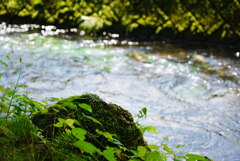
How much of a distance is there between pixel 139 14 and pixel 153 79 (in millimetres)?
4332

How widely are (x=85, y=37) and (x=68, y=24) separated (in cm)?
153

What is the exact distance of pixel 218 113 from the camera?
4.43m

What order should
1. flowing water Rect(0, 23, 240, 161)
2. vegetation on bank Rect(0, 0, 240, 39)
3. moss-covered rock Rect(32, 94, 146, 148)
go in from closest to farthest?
moss-covered rock Rect(32, 94, 146, 148)
flowing water Rect(0, 23, 240, 161)
vegetation on bank Rect(0, 0, 240, 39)

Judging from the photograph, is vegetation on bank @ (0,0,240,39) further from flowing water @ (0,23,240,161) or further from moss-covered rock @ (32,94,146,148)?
moss-covered rock @ (32,94,146,148)

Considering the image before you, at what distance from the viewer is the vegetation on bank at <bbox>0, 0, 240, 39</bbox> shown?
340 inches

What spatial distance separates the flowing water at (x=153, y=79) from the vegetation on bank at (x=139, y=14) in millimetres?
875

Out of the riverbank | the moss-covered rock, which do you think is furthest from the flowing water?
the moss-covered rock

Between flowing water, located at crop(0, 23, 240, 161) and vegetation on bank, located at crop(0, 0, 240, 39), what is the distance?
2.87 feet

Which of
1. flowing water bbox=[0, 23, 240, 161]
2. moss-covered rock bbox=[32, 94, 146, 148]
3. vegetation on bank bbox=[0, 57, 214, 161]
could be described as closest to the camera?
vegetation on bank bbox=[0, 57, 214, 161]

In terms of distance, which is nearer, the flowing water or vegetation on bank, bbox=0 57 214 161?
vegetation on bank, bbox=0 57 214 161

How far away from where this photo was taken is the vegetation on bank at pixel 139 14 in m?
8.64

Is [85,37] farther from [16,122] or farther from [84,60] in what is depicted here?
[16,122]

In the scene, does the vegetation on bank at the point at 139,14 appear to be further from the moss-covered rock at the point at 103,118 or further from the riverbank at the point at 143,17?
the moss-covered rock at the point at 103,118

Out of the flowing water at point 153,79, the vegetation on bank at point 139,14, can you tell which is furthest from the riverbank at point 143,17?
the flowing water at point 153,79
